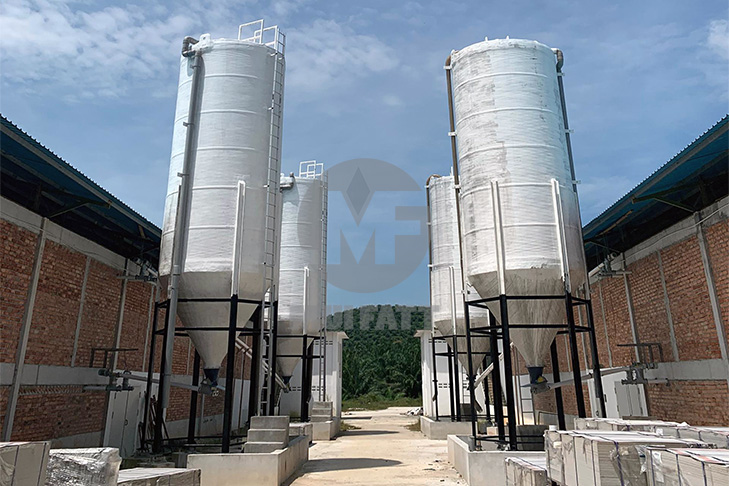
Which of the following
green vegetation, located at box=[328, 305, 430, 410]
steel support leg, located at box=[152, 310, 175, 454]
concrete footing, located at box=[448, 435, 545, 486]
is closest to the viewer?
concrete footing, located at box=[448, 435, 545, 486]

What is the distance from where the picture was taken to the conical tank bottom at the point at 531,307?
10.7 meters

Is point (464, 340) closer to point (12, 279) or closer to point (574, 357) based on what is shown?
point (574, 357)

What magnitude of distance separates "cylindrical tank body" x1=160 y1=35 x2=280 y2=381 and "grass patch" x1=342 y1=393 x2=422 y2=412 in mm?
34109

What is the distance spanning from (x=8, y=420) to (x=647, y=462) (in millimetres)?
10793

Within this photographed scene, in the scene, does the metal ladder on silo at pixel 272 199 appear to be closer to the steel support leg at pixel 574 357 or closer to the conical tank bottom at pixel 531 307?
the conical tank bottom at pixel 531 307

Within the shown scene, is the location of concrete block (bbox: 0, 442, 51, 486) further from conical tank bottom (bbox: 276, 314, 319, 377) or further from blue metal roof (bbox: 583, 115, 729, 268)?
conical tank bottom (bbox: 276, 314, 319, 377)

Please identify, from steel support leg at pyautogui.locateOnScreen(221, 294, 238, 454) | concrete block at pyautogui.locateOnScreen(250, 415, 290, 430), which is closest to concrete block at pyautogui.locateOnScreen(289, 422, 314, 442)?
concrete block at pyautogui.locateOnScreen(250, 415, 290, 430)

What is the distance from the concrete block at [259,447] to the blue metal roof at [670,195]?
31.2 feet

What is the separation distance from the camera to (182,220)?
11406 mm

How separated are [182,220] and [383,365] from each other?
48924 mm

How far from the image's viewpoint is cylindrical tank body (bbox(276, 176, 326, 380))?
19.7 m

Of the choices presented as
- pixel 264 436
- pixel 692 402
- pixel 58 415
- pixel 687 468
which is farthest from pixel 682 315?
pixel 58 415

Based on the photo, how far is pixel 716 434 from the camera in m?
5.84

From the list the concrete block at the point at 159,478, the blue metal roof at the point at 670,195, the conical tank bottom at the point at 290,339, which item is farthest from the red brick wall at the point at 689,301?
the conical tank bottom at the point at 290,339
